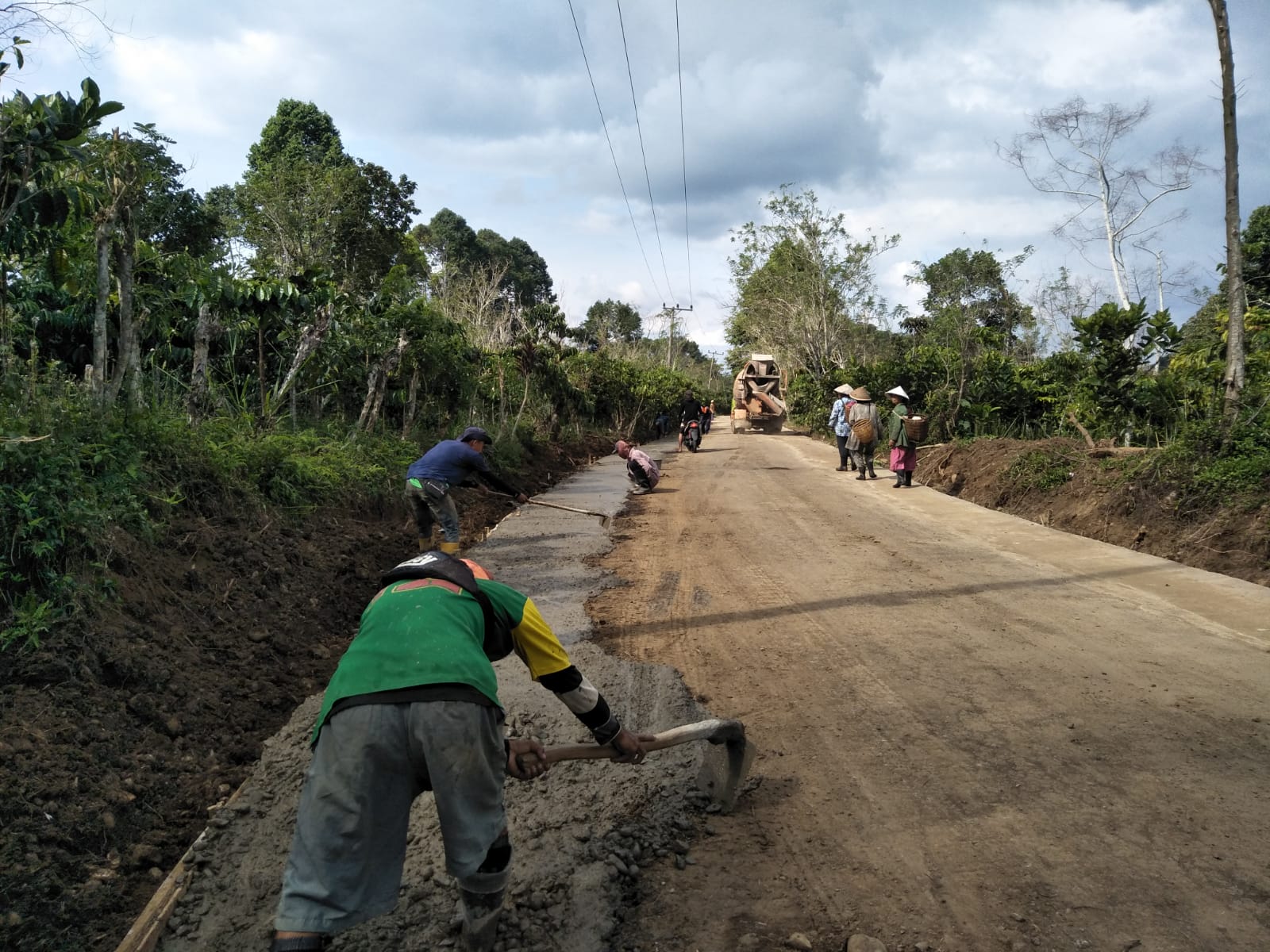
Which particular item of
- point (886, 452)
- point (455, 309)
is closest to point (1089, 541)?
point (886, 452)

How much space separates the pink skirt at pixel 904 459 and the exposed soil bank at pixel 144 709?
9.97 m

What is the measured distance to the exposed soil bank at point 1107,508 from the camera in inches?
304

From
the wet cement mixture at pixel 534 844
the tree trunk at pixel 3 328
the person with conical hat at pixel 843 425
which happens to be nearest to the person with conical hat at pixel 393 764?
the wet cement mixture at pixel 534 844

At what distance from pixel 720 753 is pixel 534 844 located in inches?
35.9

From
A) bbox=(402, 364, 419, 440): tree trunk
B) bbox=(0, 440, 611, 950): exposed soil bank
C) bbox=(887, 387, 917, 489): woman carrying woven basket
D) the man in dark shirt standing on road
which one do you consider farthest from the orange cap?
the man in dark shirt standing on road

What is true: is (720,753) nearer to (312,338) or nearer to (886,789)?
(886,789)

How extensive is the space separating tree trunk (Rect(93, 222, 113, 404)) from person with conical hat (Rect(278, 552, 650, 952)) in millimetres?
5052

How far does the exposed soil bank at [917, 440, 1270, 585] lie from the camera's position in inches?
304

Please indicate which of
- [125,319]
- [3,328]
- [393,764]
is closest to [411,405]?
[125,319]

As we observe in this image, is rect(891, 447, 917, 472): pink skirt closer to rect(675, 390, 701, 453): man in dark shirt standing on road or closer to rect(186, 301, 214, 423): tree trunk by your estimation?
rect(186, 301, 214, 423): tree trunk

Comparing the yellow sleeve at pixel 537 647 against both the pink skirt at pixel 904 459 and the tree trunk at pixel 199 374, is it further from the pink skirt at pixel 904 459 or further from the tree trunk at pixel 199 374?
the pink skirt at pixel 904 459

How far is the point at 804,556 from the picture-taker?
8.45 metres

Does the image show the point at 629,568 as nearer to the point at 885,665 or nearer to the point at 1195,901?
the point at 885,665

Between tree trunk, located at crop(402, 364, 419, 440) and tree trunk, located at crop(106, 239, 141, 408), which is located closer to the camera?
tree trunk, located at crop(106, 239, 141, 408)
